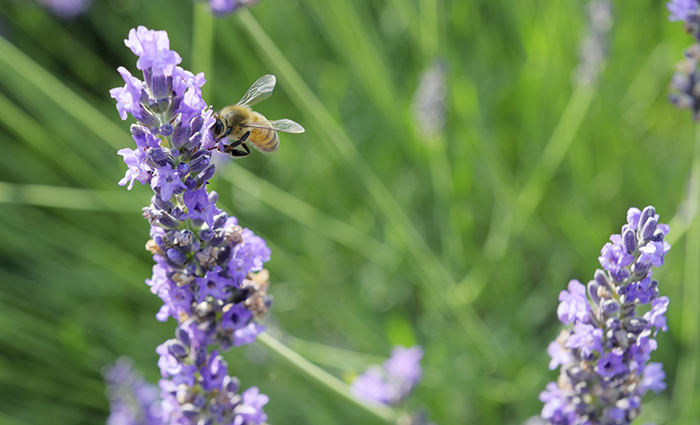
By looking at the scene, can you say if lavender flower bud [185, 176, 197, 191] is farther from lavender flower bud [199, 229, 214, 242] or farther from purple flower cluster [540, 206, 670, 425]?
purple flower cluster [540, 206, 670, 425]

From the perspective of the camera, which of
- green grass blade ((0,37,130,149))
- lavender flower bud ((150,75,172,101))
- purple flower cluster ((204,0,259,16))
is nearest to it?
lavender flower bud ((150,75,172,101))

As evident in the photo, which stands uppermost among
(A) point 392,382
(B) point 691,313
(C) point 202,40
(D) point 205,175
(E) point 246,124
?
(C) point 202,40

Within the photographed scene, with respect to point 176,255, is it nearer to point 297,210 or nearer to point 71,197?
point 297,210

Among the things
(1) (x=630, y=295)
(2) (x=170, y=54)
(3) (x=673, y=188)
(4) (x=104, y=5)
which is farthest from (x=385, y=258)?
(4) (x=104, y=5)

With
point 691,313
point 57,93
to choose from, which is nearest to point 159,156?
point 57,93

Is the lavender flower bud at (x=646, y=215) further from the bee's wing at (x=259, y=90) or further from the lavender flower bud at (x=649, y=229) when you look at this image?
the bee's wing at (x=259, y=90)

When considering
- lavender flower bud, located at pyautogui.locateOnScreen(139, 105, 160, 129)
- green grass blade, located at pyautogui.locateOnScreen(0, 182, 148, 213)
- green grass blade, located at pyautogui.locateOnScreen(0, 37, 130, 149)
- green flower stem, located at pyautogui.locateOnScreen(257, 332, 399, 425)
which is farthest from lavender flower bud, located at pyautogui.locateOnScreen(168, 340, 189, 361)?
green grass blade, located at pyautogui.locateOnScreen(0, 182, 148, 213)

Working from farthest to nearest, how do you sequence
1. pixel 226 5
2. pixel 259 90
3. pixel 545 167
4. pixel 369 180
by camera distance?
pixel 545 167 → pixel 369 180 → pixel 226 5 → pixel 259 90
